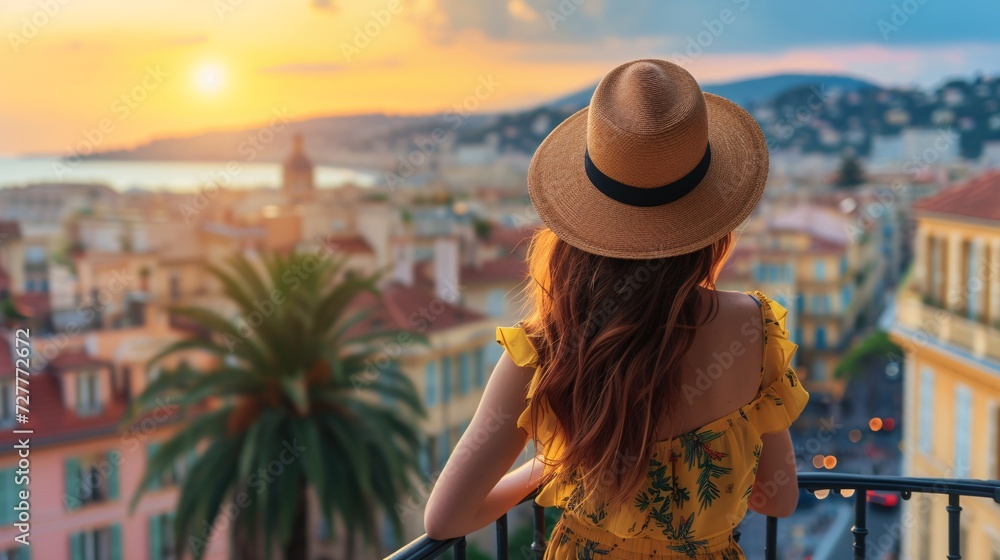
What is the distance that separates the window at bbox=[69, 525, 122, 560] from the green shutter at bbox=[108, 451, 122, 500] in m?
1.00

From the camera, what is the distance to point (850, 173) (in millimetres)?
45688

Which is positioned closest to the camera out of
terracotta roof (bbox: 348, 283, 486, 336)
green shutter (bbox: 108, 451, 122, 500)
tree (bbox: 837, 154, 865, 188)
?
green shutter (bbox: 108, 451, 122, 500)

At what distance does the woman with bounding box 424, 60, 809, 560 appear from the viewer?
1087 mm

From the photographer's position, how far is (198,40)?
4166 centimetres

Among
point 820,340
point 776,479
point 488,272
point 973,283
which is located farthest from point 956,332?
point 820,340

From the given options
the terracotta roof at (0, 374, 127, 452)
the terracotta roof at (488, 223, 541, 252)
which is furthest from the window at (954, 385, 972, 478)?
the terracotta roof at (488, 223, 541, 252)

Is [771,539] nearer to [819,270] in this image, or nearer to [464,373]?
[464,373]

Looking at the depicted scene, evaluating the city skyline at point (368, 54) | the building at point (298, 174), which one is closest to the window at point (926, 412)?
the city skyline at point (368, 54)

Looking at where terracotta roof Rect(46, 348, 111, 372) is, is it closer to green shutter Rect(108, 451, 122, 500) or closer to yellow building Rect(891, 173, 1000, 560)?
green shutter Rect(108, 451, 122, 500)

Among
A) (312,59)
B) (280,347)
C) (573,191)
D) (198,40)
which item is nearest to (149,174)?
(198,40)

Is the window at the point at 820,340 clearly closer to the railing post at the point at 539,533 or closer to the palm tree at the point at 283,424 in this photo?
the palm tree at the point at 283,424

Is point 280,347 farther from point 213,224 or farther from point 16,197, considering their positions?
point 16,197

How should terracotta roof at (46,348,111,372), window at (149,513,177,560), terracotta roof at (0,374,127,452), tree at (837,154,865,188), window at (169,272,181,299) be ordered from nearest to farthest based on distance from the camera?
terracotta roof at (0,374,127,452), window at (149,513,177,560), terracotta roof at (46,348,111,372), window at (169,272,181,299), tree at (837,154,865,188)

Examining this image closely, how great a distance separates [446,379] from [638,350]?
32787 mm
